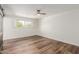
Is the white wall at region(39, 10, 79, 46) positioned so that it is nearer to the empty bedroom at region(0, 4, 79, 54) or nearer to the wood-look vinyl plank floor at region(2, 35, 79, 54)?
the empty bedroom at region(0, 4, 79, 54)

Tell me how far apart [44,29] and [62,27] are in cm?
65

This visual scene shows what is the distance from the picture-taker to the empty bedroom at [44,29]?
1.66m

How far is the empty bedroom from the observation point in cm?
166

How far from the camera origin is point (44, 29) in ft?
7.53

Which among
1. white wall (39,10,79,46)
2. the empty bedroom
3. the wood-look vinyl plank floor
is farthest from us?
white wall (39,10,79,46)

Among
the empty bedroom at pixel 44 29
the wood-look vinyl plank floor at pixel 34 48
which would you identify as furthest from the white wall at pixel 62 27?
the wood-look vinyl plank floor at pixel 34 48

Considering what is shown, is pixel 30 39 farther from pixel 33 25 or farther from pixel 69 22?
pixel 69 22

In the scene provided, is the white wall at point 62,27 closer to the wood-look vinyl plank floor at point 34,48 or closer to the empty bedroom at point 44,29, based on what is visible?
the empty bedroom at point 44,29

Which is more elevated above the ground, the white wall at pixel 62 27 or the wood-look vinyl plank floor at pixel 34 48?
the white wall at pixel 62 27

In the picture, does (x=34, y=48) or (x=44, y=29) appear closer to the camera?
(x=34, y=48)

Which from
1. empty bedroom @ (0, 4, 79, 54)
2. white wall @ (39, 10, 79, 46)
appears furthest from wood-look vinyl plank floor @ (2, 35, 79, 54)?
white wall @ (39, 10, 79, 46)

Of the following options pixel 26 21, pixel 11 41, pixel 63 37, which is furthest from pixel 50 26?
pixel 11 41

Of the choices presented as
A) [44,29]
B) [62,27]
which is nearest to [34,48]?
[44,29]

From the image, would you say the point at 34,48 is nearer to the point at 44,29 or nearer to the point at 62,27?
the point at 44,29
